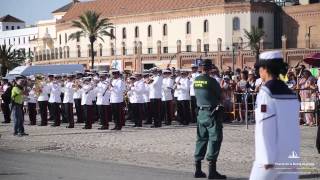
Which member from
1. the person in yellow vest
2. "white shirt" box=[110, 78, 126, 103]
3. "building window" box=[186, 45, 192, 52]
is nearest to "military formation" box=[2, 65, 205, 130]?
"white shirt" box=[110, 78, 126, 103]

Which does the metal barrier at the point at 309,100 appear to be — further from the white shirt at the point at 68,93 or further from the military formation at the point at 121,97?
the white shirt at the point at 68,93

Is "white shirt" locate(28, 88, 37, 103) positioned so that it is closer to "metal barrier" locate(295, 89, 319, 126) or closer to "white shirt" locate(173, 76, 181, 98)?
"white shirt" locate(173, 76, 181, 98)

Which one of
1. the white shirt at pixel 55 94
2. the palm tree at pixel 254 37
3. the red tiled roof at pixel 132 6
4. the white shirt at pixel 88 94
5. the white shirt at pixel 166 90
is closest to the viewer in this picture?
the white shirt at pixel 88 94

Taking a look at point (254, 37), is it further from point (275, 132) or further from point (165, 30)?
point (275, 132)

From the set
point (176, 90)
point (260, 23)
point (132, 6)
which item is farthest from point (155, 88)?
point (132, 6)

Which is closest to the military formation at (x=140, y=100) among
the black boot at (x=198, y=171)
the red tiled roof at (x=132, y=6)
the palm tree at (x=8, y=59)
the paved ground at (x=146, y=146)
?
the black boot at (x=198, y=171)

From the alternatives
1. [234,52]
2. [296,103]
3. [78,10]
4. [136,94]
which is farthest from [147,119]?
[78,10]

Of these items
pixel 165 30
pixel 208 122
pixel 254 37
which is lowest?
pixel 208 122

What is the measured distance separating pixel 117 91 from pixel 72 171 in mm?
9321

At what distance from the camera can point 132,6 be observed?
103 m

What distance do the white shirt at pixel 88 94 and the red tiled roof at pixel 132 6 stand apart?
67871 mm

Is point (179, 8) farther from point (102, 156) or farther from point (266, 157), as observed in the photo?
point (266, 157)

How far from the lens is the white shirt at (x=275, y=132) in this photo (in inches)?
211

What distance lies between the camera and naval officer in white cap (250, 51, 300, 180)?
5.36 metres
